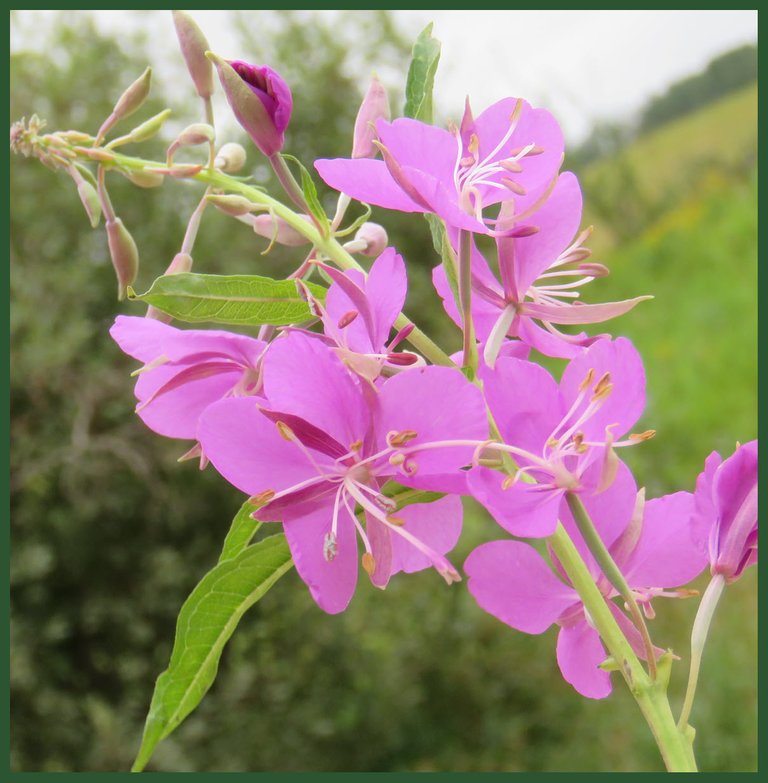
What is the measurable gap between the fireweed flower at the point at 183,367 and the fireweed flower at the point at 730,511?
0.25 meters

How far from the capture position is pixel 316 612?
2301 millimetres

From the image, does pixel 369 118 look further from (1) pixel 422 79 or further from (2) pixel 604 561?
(2) pixel 604 561

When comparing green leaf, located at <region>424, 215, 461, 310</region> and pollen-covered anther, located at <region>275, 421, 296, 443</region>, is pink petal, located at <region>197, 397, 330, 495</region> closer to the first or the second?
pollen-covered anther, located at <region>275, 421, 296, 443</region>

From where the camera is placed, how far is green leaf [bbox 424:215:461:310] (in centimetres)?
48

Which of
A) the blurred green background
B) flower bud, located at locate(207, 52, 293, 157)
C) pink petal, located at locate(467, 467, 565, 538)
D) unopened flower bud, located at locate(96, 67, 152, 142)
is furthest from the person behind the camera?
the blurred green background

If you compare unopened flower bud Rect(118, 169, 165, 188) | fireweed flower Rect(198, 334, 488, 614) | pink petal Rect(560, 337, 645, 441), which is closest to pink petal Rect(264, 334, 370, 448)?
fireweed flower Rect(198, 334, 488, 614)

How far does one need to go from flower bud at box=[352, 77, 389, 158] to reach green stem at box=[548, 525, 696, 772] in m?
0.26

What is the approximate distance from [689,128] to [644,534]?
6.13 metres

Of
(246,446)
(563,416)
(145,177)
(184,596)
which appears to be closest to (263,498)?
(246,446)

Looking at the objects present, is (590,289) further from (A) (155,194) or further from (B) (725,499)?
(B) (725,499)

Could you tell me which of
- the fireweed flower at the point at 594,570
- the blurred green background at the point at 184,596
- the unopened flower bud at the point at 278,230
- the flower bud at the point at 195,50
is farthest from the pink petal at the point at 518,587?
the blurred green background at the point at 184,596

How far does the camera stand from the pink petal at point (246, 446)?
448mm

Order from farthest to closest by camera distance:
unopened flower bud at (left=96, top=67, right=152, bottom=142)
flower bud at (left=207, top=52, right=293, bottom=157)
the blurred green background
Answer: the blurred green background, unopened flower bud at (left=96, top=67, right=152, bottom=142), flower bud at (left=207, top=52, right=293, bottom=157)

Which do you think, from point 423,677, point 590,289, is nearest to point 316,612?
point 423,677
